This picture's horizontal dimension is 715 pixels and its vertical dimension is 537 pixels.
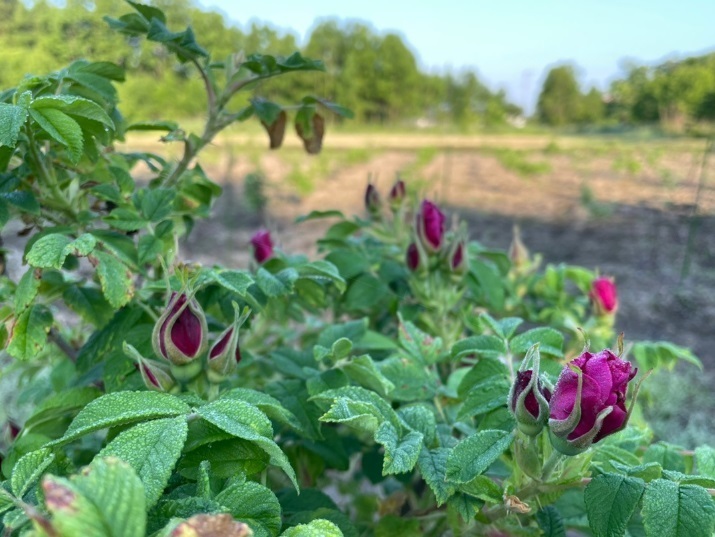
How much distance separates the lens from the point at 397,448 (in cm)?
67

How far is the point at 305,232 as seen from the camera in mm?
8086

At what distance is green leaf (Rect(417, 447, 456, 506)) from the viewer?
2.16ft

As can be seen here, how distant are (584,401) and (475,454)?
5.2 inches

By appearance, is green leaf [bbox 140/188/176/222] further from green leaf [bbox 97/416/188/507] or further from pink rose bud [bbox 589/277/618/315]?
pink rose bud [bbox 589/277/618/315]

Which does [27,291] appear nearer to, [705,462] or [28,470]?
[28,470]

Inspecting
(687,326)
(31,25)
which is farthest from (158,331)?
(687,326)

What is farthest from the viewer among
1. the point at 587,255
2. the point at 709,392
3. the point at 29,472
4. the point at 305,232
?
the point at 305,232

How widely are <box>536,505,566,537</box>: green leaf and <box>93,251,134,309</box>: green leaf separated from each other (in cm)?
63

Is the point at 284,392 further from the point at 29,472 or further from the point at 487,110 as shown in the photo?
the point at 487,110

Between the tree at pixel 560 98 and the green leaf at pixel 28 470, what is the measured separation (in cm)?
4261

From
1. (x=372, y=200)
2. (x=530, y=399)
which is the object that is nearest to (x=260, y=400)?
(x=530, y=399)

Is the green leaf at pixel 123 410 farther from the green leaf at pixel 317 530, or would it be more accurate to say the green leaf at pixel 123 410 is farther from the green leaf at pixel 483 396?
the green leaf at pixel 483 396

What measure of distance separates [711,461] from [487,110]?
3031 cm

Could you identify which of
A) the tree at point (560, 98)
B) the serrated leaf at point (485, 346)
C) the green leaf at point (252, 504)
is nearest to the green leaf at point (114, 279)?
the green leaf at point (252, 504)
